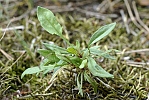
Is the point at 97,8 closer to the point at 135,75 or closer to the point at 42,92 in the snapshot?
the point at 135,75

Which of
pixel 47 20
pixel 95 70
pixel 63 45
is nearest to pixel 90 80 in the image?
pixel 95 70

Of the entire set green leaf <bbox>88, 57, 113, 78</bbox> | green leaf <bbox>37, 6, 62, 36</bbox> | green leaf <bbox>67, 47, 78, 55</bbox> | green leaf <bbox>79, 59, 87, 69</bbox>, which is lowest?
green leaf <bbox>88, 57, 113, 78</bbox>

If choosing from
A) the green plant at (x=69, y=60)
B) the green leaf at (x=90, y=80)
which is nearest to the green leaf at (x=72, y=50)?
the green plant at (x=69, y=60)

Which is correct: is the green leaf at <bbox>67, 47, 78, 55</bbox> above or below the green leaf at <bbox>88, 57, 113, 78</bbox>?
above

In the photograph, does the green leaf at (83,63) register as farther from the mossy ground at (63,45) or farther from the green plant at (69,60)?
the mossy ground at (63,45)

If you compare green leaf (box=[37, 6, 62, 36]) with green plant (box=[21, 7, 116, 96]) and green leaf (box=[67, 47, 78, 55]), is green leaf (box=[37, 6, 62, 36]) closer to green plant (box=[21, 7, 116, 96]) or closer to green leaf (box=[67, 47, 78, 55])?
green plant (box=[21, 7, 116, 96])

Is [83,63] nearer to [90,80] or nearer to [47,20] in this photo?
[90,80]

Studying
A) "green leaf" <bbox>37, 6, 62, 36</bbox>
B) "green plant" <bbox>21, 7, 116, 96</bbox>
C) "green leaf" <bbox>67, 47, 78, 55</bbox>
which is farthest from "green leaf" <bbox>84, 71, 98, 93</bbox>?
"green leaf" <bbox>37, 6, 62, 36</bbox>
